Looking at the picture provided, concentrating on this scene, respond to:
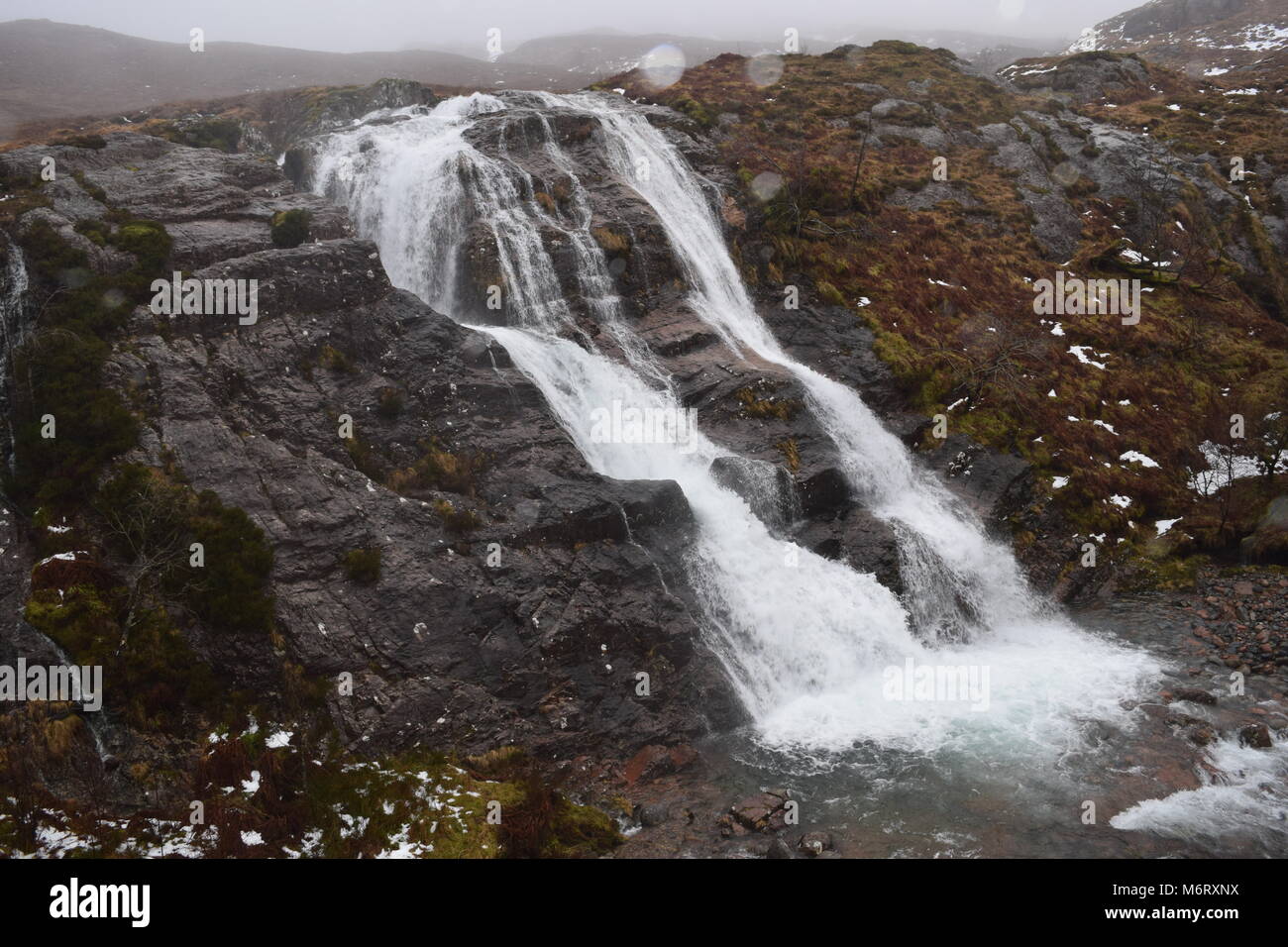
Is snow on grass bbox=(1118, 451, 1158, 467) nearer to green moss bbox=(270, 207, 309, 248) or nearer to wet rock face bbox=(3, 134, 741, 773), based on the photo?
wet rock face bbox=(3, 134, 741, 773)

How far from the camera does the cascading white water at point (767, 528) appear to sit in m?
15.9

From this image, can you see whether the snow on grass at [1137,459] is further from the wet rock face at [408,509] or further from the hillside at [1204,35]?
the hillside at [1204,35]

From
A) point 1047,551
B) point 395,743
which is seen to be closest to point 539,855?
point 395,743

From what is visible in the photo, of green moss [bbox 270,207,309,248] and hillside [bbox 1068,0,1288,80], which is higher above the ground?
hillside [bbox 1068,0,1288,80]

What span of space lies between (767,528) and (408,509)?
9217 millimetres

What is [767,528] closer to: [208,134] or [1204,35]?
[208,134]

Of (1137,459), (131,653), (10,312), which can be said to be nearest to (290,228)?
(10,312)

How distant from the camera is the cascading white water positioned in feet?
52.2

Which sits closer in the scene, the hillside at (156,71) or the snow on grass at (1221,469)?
the snow on grass at (1221,469)

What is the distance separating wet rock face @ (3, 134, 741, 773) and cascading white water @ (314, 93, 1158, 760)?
1504 mm

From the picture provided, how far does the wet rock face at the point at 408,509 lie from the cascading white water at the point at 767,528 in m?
1.50

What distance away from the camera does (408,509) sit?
625 inches

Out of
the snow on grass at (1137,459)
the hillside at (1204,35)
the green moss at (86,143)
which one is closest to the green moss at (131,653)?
the green moss at (86,143)

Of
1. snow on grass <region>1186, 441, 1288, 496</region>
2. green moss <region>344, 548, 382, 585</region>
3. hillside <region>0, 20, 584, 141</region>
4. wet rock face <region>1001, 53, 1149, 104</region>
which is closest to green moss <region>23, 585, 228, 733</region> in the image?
green moss <region>344, 548, 382, 585</region>
